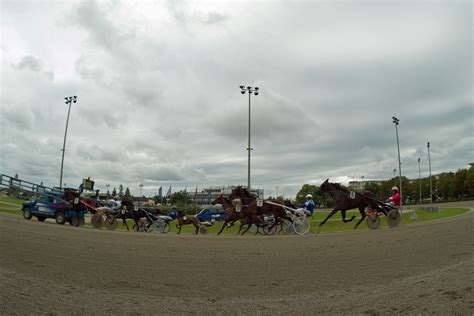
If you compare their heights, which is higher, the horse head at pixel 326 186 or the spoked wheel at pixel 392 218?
the horse head at pixel 326 186

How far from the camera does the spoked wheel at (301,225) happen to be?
1819cm

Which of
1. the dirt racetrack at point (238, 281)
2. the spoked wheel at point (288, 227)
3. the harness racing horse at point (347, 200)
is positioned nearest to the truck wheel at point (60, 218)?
the spoked wheel at point (288, 227)

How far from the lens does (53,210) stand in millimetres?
25812

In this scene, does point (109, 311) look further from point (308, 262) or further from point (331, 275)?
point (308, 262)

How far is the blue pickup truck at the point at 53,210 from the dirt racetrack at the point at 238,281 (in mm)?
16875

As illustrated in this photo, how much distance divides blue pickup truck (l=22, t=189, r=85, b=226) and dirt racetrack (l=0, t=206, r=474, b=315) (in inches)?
664

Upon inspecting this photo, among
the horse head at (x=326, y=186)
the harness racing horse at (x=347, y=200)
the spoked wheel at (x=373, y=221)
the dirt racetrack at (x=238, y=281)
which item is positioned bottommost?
the dirt racetrack at (x=238, y=281)

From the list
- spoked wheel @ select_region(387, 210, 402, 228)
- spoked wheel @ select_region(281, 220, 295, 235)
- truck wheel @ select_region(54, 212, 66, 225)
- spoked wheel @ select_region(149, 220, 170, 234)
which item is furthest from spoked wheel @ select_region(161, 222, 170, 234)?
spoked wheel @ select_region(387, 210, 402, 228)

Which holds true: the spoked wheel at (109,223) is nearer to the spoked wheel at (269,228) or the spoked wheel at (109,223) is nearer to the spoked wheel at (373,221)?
the spoked wheel at (269,228)

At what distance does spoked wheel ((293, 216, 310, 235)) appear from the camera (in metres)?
18.2

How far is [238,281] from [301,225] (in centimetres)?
1279

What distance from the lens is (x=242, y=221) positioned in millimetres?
19328

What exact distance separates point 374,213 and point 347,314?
48.1 ft

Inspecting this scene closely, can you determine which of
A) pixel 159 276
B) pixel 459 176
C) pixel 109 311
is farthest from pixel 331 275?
pixel 459 176
